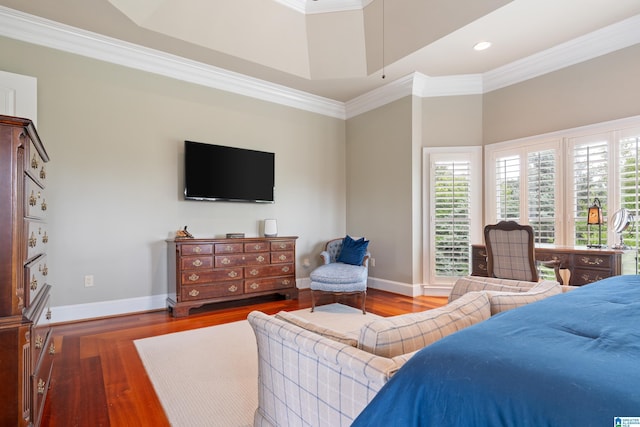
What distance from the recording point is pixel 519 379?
745 millimetres

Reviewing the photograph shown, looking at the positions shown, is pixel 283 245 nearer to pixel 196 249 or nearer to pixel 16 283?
pixel 196 249

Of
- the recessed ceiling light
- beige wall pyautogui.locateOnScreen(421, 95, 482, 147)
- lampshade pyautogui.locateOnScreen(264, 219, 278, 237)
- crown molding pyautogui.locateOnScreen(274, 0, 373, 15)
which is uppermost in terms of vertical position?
crown molding pyautogui.locateOnScreen(274, 0, 373, 15)

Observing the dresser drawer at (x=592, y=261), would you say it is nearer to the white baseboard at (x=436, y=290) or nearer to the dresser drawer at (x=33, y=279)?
the white baseboard at (x=436, y=290)

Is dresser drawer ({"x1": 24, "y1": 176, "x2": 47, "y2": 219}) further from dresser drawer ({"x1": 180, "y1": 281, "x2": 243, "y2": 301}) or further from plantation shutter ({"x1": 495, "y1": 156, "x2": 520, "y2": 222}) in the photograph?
plantation shutter ({"x1": 495, "y1": 156, "x2": 520, "y2": 222})

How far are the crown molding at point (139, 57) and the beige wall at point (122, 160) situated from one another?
83 millimetres

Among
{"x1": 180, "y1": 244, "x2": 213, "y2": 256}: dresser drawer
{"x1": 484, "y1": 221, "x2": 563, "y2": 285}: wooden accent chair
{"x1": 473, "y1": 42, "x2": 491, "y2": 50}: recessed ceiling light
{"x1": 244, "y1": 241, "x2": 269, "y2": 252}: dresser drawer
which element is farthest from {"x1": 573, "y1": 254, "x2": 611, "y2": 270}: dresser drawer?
{"x1": 180, "y1": 244, "x2": 213, "y2": 256}: dresser drawer

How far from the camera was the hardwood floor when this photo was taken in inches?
75.5

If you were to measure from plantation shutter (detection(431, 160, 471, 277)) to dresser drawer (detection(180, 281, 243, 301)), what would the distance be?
2751mm

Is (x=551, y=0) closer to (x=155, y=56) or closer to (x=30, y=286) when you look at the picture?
(x=155, y=56)

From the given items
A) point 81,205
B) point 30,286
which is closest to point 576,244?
point 30,286

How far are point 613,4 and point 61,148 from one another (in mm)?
5500

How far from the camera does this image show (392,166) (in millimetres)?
5117

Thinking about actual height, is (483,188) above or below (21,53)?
below

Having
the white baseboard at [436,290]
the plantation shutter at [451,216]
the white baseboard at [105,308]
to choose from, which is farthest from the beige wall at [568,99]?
the white baseboard at [105,308]
